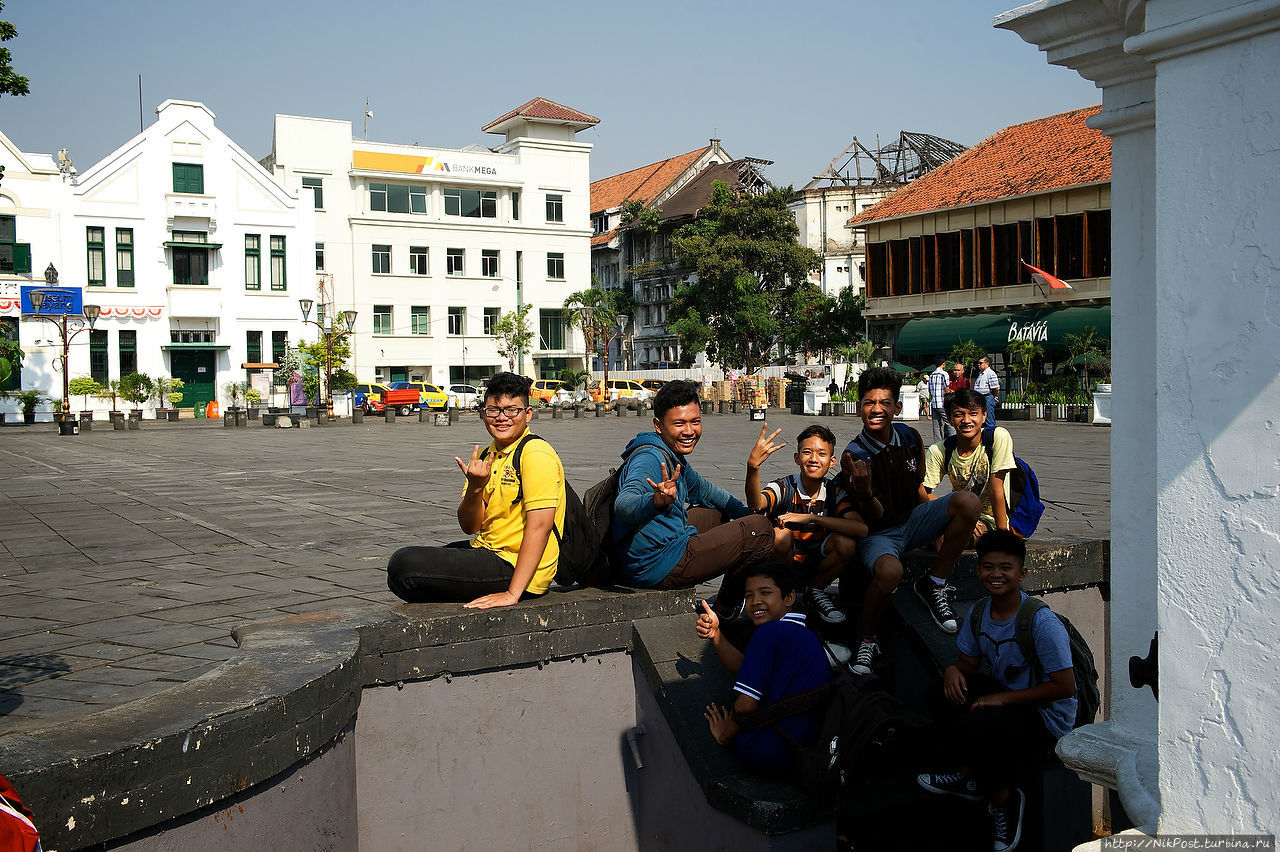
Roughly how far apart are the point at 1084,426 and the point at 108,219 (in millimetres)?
36625

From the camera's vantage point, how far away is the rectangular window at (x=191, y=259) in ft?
141

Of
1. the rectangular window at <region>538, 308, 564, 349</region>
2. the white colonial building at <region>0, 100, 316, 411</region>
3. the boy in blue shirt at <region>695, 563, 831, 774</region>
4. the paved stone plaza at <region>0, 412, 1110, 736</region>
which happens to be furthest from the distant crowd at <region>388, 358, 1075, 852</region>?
the rectangular window at <region>538, 308, 564, 349</region>

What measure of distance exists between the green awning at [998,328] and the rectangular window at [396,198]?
2528cm

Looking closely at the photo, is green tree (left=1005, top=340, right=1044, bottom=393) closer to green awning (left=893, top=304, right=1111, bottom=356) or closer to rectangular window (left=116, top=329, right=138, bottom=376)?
green awning (left=893, top=304, right=1111, bottom=356)

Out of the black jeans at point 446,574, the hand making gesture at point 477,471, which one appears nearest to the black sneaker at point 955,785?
the black jeans at point 446,574

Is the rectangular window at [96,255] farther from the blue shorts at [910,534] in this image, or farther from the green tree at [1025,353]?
the blue shorts at [910,534]

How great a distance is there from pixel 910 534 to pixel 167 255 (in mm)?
43564

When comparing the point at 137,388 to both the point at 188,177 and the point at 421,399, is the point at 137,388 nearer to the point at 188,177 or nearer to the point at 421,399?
the point at 188,177

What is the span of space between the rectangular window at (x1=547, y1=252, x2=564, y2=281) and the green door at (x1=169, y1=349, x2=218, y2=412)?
18372mm

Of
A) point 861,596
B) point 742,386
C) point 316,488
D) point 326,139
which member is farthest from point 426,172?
point 861,596

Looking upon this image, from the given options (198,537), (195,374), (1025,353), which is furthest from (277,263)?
(198,537)

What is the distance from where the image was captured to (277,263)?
4494 centimetres

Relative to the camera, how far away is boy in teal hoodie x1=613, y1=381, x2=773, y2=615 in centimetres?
439

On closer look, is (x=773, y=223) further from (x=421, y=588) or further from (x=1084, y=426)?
(x=421, y=588)
